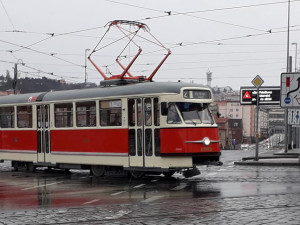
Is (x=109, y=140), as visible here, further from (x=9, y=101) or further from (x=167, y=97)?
(x=9, y=101)

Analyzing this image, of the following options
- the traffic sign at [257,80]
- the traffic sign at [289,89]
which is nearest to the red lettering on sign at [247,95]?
the traffic sign at [257,80]

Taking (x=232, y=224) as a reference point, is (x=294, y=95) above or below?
above

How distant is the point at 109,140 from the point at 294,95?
946 centimetres

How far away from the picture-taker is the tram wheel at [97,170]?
19344 mm

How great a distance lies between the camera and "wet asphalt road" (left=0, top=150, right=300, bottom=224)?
973 cm

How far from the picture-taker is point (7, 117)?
23531mm

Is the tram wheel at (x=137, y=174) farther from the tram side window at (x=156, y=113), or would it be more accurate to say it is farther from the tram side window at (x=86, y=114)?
the tram side window at (x=86, y=114)

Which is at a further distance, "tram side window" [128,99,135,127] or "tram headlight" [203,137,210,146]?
"tram side window" [128,99,135,127]

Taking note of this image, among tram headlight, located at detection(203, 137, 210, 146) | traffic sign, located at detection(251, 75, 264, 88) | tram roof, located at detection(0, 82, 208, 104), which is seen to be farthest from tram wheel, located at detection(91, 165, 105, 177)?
traffic sign, located at detection(251, 75, 264, 88)

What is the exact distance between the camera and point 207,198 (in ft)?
40.9

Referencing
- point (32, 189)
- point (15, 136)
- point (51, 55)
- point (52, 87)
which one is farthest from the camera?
point (52, 87)

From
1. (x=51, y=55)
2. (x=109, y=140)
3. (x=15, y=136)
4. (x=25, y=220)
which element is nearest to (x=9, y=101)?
(x=15, y=136)

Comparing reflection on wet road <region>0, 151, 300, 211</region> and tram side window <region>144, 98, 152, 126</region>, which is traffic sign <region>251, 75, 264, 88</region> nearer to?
reflection on wet road <region>0, 151, 300, 211</region>

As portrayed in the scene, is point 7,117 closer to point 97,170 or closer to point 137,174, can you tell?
point 97,170
